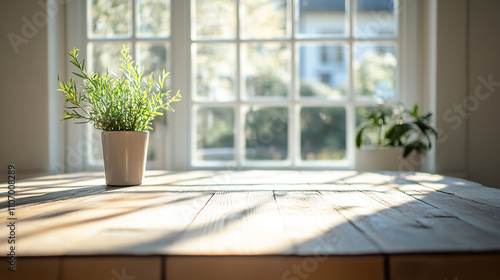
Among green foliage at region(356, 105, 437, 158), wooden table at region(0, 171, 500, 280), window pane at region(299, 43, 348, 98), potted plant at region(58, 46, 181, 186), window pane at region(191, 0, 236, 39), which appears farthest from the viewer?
window pane at region(299, 43, 348, 98)

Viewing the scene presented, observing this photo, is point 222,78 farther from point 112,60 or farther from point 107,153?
point 107,153

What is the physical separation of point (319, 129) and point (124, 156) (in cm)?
161

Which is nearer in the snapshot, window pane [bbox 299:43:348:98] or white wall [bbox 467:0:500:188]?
white wall [bbox 467:0:500:188]

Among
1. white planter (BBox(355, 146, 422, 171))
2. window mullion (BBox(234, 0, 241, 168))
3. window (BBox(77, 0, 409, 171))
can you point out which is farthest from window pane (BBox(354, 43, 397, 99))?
window mullion (BBox(234, 0, 241, 168))

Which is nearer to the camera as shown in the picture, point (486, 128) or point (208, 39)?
point (486, 128)

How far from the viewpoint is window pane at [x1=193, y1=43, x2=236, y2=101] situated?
7.98 feet

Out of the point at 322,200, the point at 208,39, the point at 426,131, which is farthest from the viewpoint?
the point at 208,39

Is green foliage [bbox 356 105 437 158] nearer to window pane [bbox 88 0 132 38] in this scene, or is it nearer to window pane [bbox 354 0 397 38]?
window pane [bbox 354 0 397 38]

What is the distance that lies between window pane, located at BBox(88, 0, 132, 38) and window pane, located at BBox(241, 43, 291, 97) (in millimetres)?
697

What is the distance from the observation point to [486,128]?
6.99 feet

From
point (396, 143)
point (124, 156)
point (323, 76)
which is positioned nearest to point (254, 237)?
point (124, 156)

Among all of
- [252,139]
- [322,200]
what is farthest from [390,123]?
[322,200]

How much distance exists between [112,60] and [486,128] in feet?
6.70

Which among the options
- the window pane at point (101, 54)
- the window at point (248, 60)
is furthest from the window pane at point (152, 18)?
the window pane at point (101, 54)
